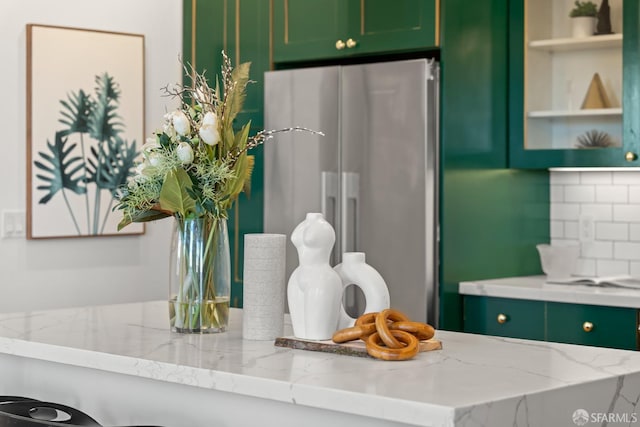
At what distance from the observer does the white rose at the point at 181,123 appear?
2.61 m

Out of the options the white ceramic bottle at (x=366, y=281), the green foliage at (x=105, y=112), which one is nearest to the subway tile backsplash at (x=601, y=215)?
the green foliage at (x=105, y=112)

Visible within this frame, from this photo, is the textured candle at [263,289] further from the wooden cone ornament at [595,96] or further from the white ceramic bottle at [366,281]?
the wooden cone ornament at [595,96]

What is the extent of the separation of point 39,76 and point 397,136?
65.4 inches

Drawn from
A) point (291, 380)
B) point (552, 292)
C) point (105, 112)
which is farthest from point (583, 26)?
point (291, 380)

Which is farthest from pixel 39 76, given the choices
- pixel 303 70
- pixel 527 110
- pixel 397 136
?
pixel 527 110

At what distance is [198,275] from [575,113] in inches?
85.4

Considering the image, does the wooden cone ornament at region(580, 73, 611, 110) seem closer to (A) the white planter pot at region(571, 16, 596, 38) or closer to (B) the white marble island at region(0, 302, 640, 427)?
(A) the white planter pot at region(571, 16, 596, 38)

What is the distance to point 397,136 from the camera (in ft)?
13.3

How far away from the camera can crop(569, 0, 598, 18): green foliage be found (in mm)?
4203

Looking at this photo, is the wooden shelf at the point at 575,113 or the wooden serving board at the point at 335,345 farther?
the wooden shelf at the point at 575,113

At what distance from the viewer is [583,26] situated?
4230 millimetres

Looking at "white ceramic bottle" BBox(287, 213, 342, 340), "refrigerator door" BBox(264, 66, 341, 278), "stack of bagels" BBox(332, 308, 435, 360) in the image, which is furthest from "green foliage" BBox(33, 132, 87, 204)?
"stack of bagels" BBox(332, 308, 435, 360)

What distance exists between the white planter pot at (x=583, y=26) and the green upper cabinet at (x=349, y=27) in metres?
0.64

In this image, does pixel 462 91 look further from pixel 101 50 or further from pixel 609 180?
pixel 101 50
